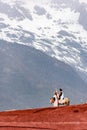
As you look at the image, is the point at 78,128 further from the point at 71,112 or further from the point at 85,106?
the point at 85,106

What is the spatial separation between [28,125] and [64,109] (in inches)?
19.1

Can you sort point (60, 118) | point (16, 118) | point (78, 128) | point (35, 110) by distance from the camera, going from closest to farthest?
1. point (78, 128)
2. point (60, 118)
3. point (16, 118)
4. point (35, 110)

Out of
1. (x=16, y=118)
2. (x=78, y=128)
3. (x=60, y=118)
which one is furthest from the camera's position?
(x=16, y=118)

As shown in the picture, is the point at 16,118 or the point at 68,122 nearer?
the point at 68,122

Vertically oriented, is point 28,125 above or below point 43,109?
below

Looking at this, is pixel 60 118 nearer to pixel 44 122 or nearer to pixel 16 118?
pixel 44 122

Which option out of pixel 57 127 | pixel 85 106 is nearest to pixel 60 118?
pixel 57 127

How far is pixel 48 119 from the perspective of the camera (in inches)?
136

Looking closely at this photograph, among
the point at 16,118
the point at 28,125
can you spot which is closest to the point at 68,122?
the point at 28,125

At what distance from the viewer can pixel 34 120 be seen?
11.5 feet

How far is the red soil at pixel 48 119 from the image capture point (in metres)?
3.22

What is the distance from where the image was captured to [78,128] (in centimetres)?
312

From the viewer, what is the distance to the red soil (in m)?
3.22

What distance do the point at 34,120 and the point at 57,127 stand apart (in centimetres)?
33
